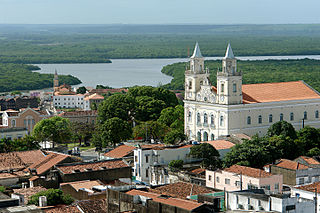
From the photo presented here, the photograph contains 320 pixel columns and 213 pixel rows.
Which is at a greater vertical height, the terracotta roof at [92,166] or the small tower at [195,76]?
the small tower at [195,76]

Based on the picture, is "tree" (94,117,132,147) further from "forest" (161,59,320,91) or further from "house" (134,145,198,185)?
"forest" (161,59,320,91)

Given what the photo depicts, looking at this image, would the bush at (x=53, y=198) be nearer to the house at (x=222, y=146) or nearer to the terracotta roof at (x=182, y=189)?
the terracotta roof at (x=182, y=189)

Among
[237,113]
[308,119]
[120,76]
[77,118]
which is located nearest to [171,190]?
[237,113]

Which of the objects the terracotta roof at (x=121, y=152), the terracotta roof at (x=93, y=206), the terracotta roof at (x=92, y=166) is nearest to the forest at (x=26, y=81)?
the terracotta roof at (x=121, y=152)

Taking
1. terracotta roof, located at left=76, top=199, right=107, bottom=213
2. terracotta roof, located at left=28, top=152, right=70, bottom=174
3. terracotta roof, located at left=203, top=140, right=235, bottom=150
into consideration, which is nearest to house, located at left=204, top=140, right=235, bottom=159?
terracotta roof, located at left=203, top=140, right=235, bottom=150

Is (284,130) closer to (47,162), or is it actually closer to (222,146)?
(222,146)

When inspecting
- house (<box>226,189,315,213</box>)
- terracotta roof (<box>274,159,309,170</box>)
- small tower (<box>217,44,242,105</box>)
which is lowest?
terracotta roof (<box>274,159,309,170</box>)
